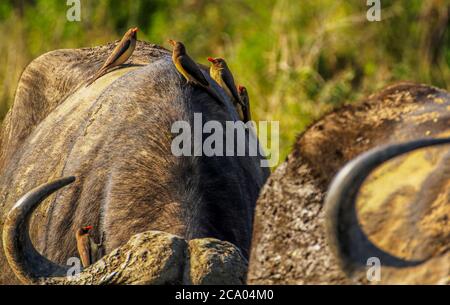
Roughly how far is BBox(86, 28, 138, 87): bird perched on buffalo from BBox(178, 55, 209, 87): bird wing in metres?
0.76

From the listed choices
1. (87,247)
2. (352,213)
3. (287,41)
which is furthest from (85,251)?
(287,41)

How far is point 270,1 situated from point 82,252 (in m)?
18.5

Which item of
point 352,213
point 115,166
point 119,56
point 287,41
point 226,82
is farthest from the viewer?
point 287,41

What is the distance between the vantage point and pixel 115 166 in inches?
292

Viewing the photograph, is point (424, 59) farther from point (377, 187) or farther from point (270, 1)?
point (377, 187)

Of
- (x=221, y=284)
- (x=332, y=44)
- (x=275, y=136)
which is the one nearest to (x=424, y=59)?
(x=332, y=44)

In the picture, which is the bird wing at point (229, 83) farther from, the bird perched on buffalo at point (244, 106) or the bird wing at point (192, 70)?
the bird wing at point (192, 70)

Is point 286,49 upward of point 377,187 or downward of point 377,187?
upward

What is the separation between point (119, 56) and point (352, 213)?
15.9 feet

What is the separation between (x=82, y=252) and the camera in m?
6.28

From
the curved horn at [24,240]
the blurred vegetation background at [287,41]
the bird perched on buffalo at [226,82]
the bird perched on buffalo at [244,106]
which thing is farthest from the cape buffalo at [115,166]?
the blurred vegetation background at [287,41]

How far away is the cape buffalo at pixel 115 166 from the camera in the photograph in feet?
21.7

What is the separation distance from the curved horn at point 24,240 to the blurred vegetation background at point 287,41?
12265 millimetres

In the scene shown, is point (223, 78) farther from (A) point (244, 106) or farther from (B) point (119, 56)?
(B) point (119, 56)
